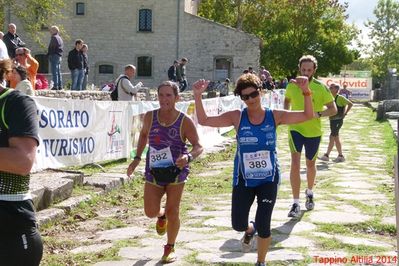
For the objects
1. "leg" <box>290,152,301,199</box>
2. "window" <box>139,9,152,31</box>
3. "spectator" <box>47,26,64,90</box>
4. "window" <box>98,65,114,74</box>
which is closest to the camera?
"leg" <box>290,152,301,199</box>

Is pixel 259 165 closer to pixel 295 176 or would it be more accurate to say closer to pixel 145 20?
pixel 295 176

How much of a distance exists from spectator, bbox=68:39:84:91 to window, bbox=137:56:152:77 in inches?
977

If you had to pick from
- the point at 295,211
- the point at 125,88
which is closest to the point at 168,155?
the point at 295,211

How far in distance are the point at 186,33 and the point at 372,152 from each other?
30.3 meters

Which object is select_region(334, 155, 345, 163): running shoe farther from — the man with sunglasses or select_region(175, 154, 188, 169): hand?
select_region(175, 154, 188, 169): hand

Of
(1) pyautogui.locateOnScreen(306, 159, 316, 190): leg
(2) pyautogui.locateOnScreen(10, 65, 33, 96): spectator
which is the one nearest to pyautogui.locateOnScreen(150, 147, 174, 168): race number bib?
(1) pyautogui.locateOnScreen(306, 159, 316, 190): leg

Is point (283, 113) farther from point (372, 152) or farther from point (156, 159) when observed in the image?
point (372, 152)

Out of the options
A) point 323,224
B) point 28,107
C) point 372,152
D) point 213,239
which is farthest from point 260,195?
point 372,152

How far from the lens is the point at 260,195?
5.56 metres

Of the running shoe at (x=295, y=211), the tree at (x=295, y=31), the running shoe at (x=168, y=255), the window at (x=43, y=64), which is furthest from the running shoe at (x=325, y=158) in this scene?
the tree at (x=295, y=31)

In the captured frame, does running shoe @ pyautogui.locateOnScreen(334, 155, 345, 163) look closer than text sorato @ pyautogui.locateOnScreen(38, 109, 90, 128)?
No

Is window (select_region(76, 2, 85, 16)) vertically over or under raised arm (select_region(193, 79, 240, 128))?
over

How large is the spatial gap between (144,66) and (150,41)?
1771 mm

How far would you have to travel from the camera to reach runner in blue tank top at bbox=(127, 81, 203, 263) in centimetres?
598
